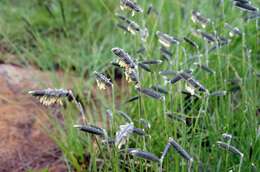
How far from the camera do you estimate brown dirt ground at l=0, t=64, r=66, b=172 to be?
2.39m

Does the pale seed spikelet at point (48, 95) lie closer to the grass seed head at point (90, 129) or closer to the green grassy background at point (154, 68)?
the grass seed head at point (90, 129)

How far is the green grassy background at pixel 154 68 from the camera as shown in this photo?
2115 millimetres

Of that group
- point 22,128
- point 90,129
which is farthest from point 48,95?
point 22,128

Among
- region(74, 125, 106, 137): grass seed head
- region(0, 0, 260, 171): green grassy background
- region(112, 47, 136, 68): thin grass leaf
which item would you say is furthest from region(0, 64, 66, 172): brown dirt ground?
region(112, 47, 136, 68): thin grass leaf

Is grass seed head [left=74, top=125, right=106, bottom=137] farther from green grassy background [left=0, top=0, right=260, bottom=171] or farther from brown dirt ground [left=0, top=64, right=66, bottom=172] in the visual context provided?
brown dirt ground [left=0, top=64, right=66, bottom=172]

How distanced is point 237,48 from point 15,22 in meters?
1.44

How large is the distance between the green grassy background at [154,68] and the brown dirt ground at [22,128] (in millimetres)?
96

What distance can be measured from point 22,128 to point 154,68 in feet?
2.24

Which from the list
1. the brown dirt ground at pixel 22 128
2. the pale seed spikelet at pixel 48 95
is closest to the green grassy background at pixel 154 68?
the brown dirt ground at pixel 22 128

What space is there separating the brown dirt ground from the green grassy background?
3.8 inches

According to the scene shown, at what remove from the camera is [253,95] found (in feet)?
7.99

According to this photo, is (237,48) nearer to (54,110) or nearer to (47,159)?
(54,110)

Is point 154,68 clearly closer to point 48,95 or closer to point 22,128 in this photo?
point 22,128

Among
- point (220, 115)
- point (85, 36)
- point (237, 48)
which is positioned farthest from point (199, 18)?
point (85, 36)
